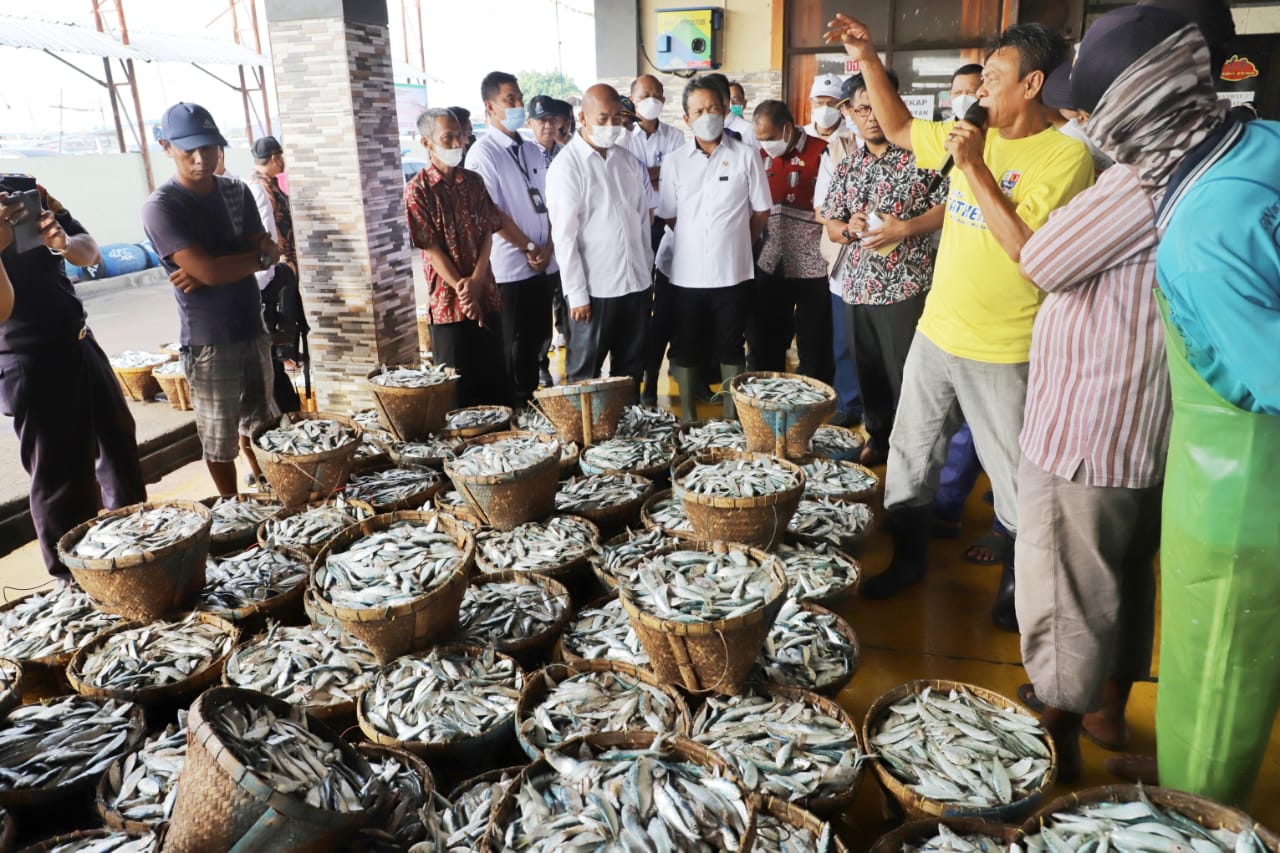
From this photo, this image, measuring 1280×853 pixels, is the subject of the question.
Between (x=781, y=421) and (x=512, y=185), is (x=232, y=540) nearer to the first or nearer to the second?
(x=781, y=421)

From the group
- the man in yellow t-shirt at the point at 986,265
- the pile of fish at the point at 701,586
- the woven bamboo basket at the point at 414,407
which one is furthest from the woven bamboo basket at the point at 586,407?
the pile of fish at the point at 701,586

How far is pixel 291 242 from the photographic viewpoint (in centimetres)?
727

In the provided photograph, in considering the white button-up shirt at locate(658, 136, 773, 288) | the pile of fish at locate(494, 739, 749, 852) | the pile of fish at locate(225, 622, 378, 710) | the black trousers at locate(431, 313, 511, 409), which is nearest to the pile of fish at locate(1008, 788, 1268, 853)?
the pile of fish at locate(494, 739, 749, 852)

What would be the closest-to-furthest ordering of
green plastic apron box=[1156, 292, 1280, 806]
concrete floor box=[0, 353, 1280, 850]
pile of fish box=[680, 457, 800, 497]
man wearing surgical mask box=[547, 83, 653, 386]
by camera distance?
1. green plastic apron box=[1156, 292, 1280, 806]
2. concrete floor box=[0, 353, 1280, 850]
3. pile of fish box=[680, 457, 800, 497]
4. man wearing surgical mask box=[547, 83, 653, 386]

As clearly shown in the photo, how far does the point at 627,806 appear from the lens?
204 centimetres

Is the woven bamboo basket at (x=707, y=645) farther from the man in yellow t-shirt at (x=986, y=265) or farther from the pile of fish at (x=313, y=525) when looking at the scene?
the pile of fish at (x=313, y=525)

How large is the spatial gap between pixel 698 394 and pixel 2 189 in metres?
4.22

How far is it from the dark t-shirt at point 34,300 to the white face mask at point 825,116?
533cm

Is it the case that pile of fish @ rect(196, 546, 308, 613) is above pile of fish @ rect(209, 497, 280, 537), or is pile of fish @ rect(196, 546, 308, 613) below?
below

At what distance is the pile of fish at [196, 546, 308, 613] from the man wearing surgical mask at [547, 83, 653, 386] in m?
2.51

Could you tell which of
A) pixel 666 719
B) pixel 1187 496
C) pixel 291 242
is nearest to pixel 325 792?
pixel 666 719

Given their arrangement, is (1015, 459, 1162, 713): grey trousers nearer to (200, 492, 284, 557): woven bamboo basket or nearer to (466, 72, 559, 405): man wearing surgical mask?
(200, 492, 284, 557): woven bamboo basket

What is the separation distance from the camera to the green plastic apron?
1.91 metres

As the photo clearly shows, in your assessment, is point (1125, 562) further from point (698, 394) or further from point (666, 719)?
point (698, 394)
